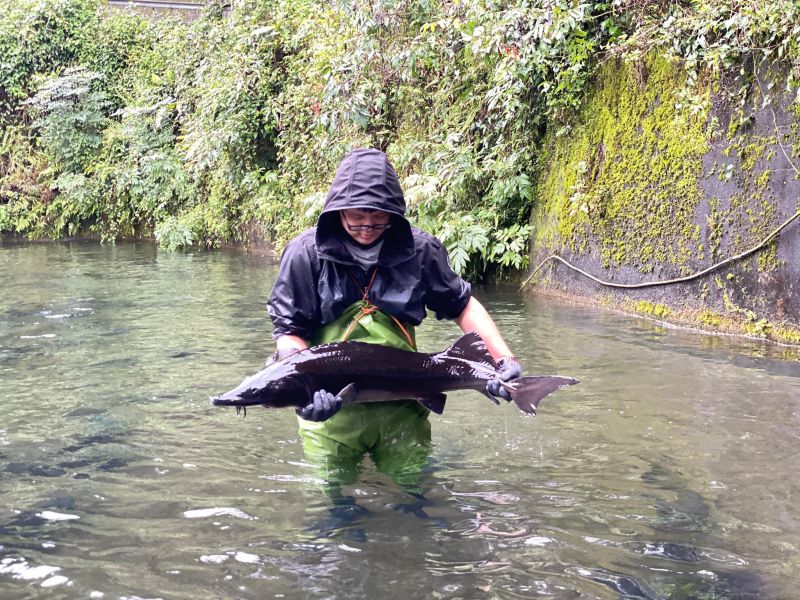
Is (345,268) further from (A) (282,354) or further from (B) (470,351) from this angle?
(B) (470,351)

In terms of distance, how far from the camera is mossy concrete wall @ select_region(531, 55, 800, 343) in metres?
8.08

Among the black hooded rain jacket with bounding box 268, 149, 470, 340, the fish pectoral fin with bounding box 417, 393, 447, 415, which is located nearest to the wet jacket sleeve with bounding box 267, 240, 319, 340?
the black hooded rain jacket with bounding box 268, 149, 470, 340

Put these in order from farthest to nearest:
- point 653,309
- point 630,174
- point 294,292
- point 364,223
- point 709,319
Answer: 1. point 630,174
2. point 653,309
3. point 709,319
4. point 294,292
5. point 364,223

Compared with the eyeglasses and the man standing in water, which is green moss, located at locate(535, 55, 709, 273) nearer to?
the man standing in water

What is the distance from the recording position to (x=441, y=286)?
14.9 feet

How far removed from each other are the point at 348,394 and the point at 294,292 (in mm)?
644

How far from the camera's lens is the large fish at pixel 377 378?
13.1 feet

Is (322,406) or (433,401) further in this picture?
(433,401)

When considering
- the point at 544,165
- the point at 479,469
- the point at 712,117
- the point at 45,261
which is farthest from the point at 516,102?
the point at 45,261

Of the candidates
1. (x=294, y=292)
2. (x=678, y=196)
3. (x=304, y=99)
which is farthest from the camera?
(x=304, y=99)

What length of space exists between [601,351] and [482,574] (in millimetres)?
4680

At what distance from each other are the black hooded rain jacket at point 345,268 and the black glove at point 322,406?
0.58 metres

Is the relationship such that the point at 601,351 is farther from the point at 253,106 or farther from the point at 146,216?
the point at 146,216

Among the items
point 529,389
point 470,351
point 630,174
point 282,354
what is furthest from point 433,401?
point 630,174
